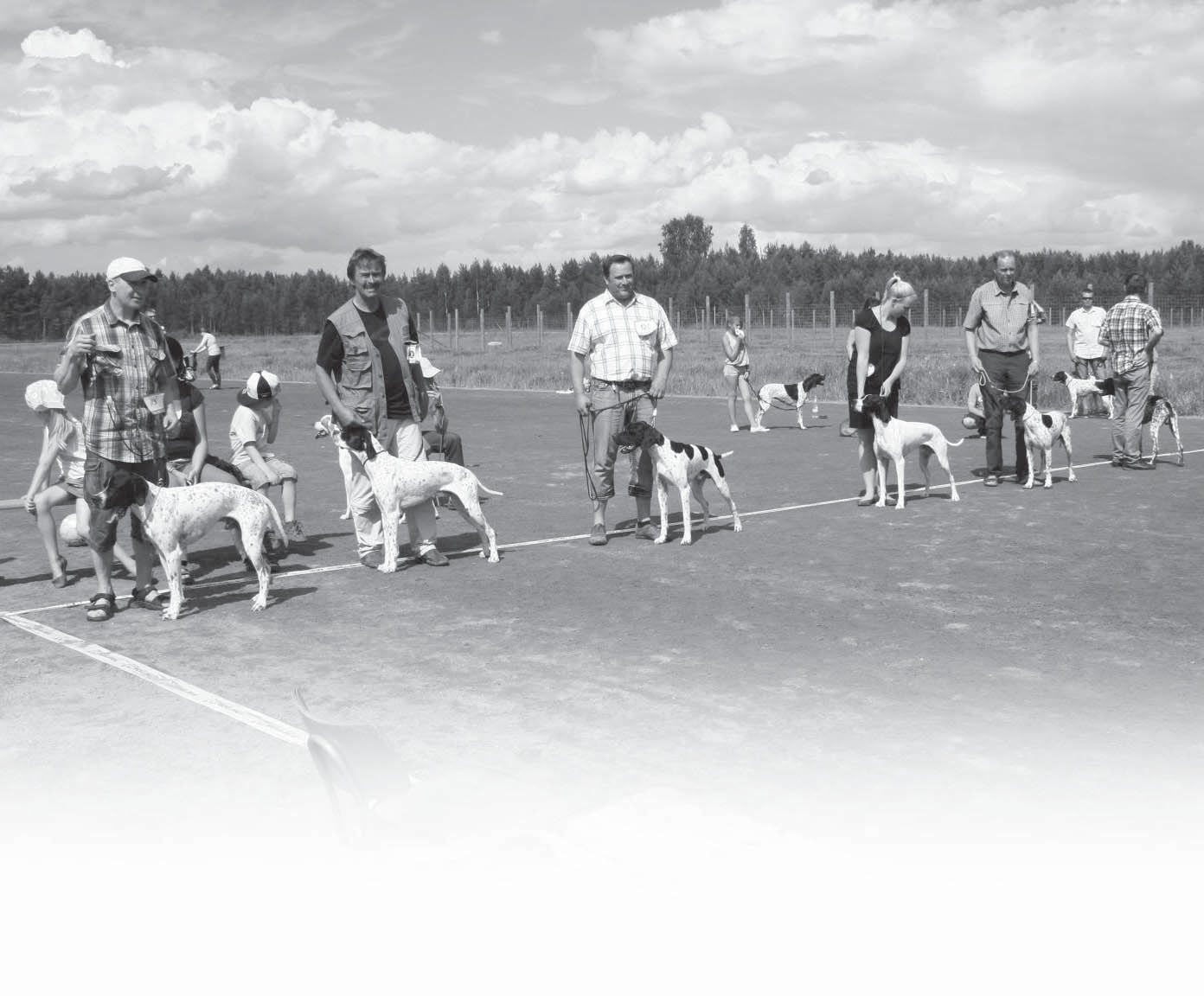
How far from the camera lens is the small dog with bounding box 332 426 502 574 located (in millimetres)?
8711

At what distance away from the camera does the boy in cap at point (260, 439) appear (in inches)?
386

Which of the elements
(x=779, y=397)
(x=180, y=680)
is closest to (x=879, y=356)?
(x=180, y=680)

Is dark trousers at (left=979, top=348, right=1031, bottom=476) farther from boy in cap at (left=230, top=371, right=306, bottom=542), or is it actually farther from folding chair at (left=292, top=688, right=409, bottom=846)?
folding chair at (left=292, top=688, right=409, bottom=846)

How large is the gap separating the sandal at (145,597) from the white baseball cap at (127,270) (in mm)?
1920

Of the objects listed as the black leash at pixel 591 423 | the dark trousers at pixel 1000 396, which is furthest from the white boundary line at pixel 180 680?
the dark trousers at pixel 1000 396

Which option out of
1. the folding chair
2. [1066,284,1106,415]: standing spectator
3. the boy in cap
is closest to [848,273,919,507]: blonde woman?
the boy in cap

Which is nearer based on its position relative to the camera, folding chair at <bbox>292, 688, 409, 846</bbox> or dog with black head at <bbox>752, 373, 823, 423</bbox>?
folding chair at <bbox>292, 688, 409, 846</bbox>

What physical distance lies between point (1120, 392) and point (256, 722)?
11.7 m

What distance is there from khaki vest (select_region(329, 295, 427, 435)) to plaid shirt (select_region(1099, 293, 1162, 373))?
8.59 meters

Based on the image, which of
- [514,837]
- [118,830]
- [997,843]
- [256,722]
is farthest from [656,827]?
[256,722]

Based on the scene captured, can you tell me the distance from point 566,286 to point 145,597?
138m

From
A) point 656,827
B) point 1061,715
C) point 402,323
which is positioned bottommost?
point 1061,715

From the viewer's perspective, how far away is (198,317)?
5271 inches

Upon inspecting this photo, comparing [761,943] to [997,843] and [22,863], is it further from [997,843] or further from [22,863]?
[22,863]
